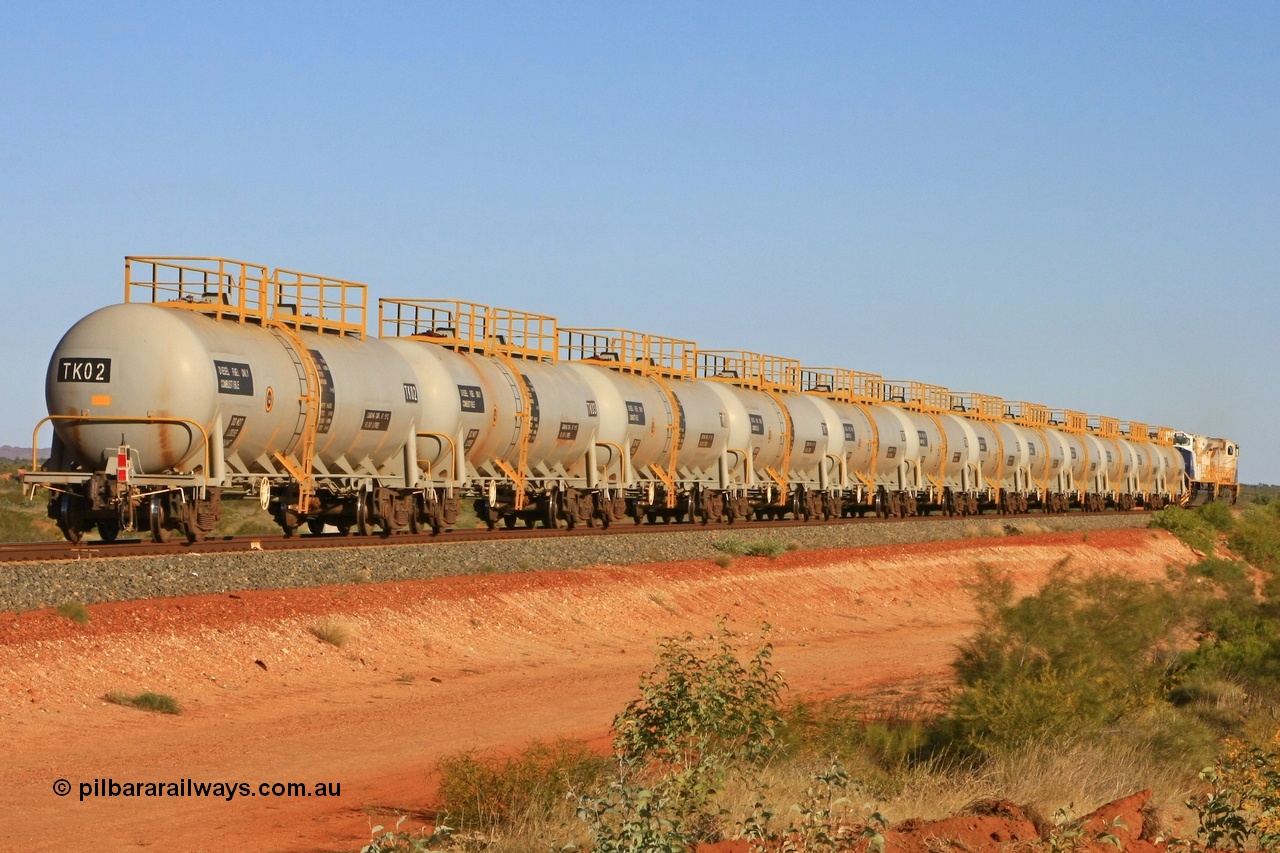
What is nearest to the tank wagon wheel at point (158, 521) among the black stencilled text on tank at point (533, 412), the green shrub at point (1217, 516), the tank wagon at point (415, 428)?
the tank wagon at point (415, 428)

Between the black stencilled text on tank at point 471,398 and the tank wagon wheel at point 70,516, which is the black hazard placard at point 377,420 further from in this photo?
the tank wagon wheel at point 70,516

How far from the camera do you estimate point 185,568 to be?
812 inches

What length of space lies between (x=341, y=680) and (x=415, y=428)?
35.3 feet

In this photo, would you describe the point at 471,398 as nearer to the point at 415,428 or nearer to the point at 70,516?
the point at 415,428

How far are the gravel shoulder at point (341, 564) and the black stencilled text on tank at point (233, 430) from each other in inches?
104

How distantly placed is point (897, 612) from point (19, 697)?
21.5 meters

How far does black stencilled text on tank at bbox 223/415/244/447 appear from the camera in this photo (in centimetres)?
2445

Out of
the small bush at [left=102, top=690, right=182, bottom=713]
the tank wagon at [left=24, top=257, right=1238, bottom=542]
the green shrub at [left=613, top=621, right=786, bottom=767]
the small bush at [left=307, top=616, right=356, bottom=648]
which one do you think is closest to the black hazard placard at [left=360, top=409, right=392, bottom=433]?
the tank wagon at [left=24, top=257, right=1238, bottom=542]

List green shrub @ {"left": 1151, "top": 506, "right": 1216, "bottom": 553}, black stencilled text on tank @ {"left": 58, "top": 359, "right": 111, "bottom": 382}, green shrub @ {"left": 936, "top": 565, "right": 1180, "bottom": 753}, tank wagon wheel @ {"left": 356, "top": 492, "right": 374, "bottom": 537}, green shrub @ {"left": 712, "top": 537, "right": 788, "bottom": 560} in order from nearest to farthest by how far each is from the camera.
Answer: green shrub @ {"left": 936, "top": 565, "right": 1180, "bottom": 753} → black stencilled text on tank @ {"left": 58, "top": 359, "right": 111, "bottom": 382} → tank wagon wheel @ {"left": 356, "top": 492, "right": 374, "bottom": 537} → green shrub @ {"left": 712, "top": 537, "right": 788, "bottom": 560} → green shrub @ {"left": 1151, "top": 506, "right": 1216, "bottom": 553}

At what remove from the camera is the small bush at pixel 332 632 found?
19.8 meters

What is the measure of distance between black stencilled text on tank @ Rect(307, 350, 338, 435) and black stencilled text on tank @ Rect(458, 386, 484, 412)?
4.17 m

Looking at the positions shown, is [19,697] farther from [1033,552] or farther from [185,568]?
[1033,552]

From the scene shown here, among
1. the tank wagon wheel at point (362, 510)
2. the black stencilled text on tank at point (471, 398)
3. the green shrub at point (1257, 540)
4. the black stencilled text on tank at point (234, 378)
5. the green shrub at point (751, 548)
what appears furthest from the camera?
the green shrub at point (1257, 540)

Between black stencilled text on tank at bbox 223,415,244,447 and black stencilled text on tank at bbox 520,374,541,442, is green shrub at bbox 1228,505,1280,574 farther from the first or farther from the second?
black stencilled text on tank at bbox 223,415,244,447
